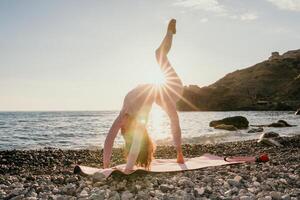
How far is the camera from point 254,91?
156 m

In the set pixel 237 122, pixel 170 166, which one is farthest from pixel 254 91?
pixel 170 166

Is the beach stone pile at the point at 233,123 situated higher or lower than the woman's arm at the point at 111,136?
lower

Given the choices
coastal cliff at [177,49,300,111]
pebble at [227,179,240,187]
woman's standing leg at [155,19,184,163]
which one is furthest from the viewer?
coastal cliff at [177,49,300,111]

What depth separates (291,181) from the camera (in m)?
7.73

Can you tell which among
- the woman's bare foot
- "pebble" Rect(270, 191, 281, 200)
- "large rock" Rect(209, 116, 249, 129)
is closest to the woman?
the woman's bare foot

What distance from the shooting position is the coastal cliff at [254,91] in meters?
135

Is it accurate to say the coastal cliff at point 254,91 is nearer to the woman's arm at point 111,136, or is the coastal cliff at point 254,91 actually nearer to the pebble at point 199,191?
the woman's arm at point 111,136

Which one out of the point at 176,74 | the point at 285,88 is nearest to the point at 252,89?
the point at 285,88

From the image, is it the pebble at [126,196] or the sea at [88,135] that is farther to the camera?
the sea at [88,135]

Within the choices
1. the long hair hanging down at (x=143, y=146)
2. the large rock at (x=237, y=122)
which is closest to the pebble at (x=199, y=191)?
the long hair hanging down at (x=143, y=146)

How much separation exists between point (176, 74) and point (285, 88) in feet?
487

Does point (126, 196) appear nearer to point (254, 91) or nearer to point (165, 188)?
point (165, 188)

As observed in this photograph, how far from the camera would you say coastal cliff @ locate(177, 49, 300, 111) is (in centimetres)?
13525

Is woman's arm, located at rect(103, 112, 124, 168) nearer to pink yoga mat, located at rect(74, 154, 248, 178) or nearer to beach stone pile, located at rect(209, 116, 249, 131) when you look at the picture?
pink yoga mat, located at rect(74, 154, 248, 178)
